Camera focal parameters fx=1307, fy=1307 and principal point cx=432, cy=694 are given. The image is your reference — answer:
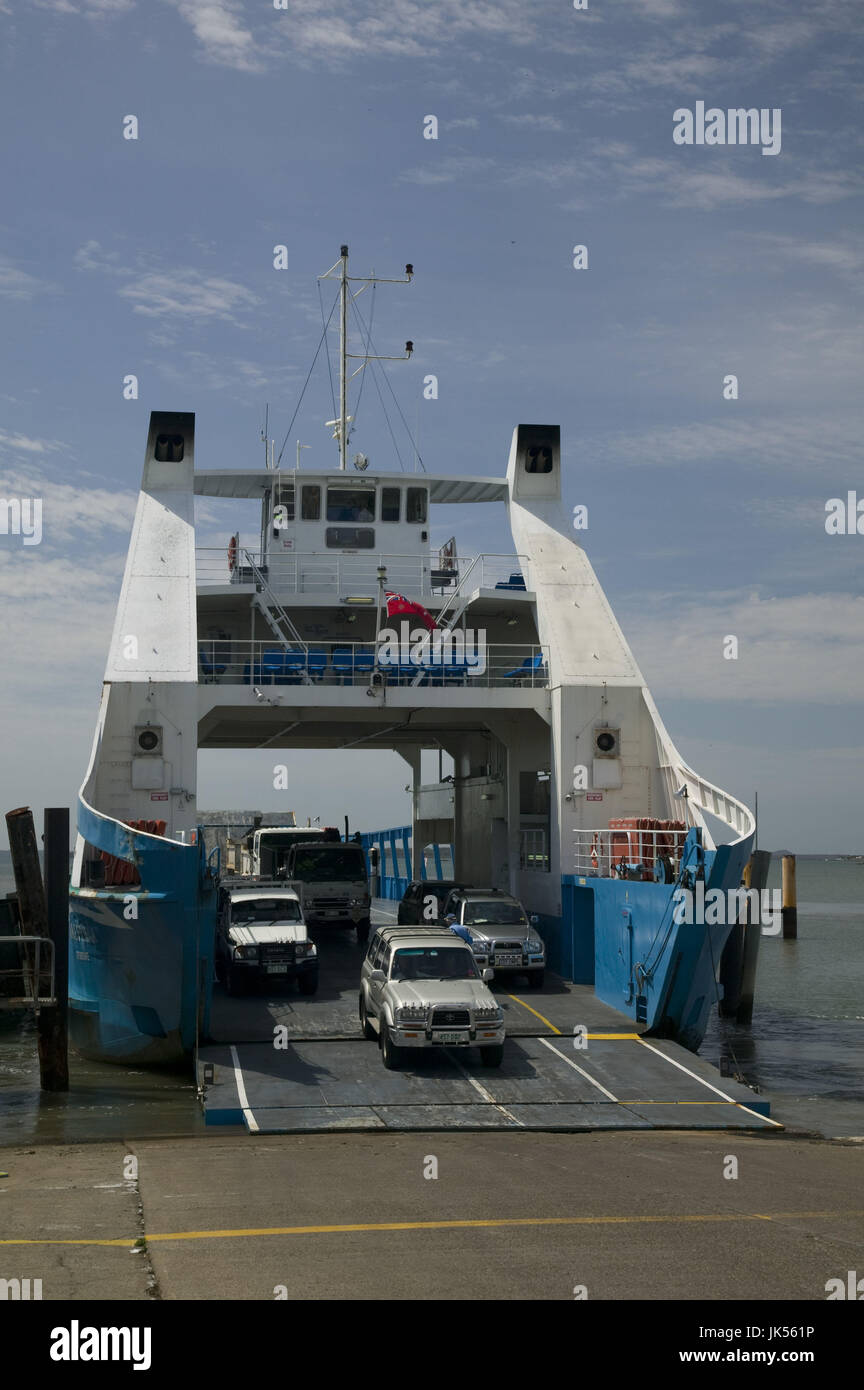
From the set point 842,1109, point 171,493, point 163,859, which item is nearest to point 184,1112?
point 163,859

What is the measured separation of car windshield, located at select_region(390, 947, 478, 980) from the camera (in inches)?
691

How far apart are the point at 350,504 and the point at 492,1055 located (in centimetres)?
1736

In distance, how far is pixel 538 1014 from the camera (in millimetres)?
20125

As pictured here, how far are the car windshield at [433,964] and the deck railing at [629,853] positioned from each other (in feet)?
11.5

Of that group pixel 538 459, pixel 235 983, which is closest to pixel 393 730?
pixel 538 459

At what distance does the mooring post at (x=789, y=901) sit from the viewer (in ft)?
194

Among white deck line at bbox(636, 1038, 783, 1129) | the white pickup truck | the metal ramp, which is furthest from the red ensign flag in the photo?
white deck line at bbox(636, 1038, 783, 1129)

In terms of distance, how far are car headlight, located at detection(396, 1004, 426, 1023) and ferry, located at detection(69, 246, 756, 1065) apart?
3.30 metres

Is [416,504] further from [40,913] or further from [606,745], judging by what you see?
[40,913]

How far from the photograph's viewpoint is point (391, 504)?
104ft

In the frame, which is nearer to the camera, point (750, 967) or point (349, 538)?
point (750, 967)

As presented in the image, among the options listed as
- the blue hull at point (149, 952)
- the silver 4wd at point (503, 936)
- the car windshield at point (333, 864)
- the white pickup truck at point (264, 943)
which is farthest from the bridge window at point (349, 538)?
the blue hull at point (149, 952)
